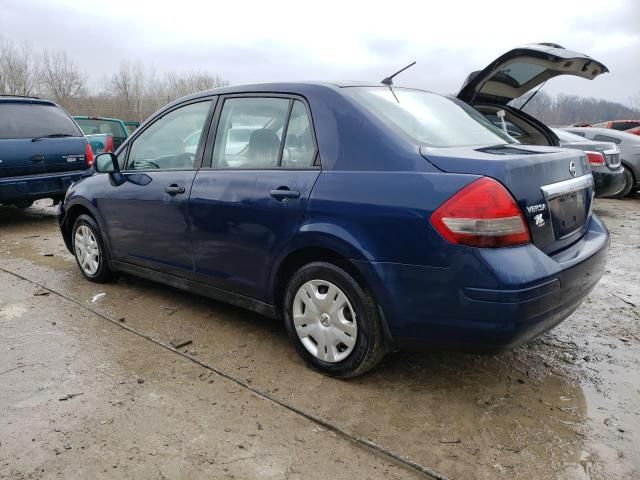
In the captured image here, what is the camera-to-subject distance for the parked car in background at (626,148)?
32.7ft

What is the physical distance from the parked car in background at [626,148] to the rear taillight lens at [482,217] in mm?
8958

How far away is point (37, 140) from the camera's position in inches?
276

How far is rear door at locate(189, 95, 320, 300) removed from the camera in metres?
2.93

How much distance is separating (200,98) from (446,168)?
6.63 ft

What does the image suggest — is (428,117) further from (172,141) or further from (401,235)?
(172,141)

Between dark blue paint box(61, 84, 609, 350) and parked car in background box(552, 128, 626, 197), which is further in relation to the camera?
parked car in background box(552, 128, 626, 197)

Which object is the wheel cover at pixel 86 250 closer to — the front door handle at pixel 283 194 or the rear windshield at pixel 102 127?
the front door handle at pixel 283 194

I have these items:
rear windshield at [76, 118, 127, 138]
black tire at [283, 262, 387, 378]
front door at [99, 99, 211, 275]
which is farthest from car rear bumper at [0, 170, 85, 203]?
rear windshield at [76, 118, 127, 138]

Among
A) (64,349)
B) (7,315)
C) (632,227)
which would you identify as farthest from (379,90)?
(632,227)

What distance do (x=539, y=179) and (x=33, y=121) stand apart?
6.91 meters

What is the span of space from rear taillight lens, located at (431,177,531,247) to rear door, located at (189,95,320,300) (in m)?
0.82

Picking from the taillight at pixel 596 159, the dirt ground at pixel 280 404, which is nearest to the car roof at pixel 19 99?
the dirt ground at pixel 280 404

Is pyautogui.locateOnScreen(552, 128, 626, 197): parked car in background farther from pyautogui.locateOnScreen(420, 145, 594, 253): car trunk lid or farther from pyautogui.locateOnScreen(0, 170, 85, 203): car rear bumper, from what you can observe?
pyautogui.locateOnScreen(0, 170, 85, 203): car rear bumper

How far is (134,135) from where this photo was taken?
418cm
